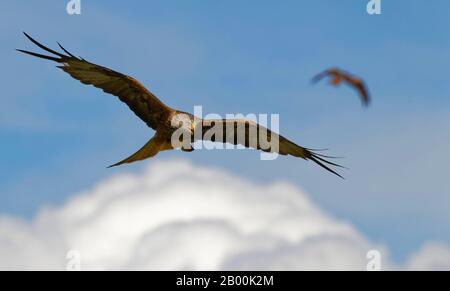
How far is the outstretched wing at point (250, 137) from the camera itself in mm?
13242

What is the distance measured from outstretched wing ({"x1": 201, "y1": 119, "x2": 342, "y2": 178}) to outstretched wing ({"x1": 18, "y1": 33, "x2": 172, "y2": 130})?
3.15ft

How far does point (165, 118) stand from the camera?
42.3 ft

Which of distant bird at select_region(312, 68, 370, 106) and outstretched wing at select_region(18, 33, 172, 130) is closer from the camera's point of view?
distant bird at select_region(312, 68, 370, 106)

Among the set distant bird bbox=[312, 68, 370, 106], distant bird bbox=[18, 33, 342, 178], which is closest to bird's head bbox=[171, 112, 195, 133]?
distant bird bbox=[18, 33, 342, 178]

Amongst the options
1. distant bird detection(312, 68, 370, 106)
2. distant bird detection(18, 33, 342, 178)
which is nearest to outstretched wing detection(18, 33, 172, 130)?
distant bird detection(18, 33, 342, 178)

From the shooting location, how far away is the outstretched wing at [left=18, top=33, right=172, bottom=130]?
1280 centimetres

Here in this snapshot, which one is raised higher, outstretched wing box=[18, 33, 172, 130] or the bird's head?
outstretched wing box=[18, 33, 172, 130]

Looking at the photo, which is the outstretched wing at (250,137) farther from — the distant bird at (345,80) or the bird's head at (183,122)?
the distant bird at (345,80)

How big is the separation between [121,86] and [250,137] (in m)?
2.83

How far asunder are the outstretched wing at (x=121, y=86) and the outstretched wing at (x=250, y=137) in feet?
3.15

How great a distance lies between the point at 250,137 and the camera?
1380cm

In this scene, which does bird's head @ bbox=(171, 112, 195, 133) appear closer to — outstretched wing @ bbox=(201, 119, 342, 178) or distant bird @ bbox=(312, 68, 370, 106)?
outstretched wing @ bbox=(201, 119, 342, 178)
